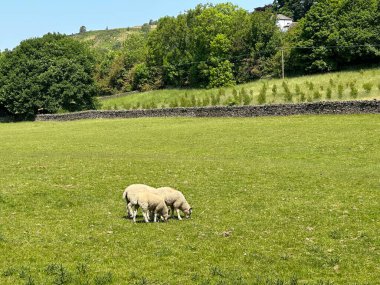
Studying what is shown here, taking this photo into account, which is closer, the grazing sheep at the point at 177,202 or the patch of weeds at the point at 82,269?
the patch of weeds at the point at 82,269

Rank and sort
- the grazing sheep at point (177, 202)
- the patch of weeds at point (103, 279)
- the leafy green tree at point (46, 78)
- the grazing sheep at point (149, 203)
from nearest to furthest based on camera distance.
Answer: the patch of weeds at point (103, 279), the grazing sheep at point (149, 203), the grazing sheep at point (177, 202), the leafy green tree at point (46, 78)

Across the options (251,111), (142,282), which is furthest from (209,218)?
(251,111)

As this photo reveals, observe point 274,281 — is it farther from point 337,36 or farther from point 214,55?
point 214,55

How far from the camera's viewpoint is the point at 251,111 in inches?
2334

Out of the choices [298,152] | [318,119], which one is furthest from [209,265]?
[318,119]

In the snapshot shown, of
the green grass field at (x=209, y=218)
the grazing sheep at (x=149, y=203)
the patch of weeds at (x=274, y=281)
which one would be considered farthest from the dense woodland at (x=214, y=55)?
the patch of weeds at (x=274, y=281)

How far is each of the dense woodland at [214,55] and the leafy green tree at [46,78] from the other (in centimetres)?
18

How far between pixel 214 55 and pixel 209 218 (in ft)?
308

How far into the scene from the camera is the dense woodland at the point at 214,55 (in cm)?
8900

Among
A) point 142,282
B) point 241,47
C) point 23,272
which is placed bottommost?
point 142,282

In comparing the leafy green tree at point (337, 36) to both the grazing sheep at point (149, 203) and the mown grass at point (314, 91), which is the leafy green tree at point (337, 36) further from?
the grazing sheep at point (149, 203)

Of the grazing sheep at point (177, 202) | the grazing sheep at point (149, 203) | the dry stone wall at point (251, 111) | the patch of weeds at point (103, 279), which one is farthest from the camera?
the dry stone wall at point (251, 111)

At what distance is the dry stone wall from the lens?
5050 centimetres

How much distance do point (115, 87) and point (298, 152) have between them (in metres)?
107
